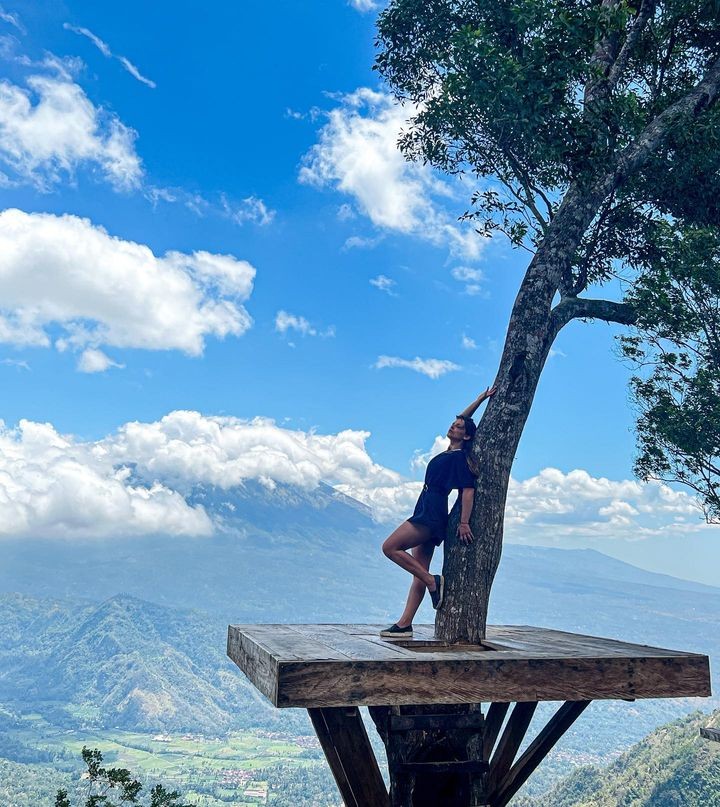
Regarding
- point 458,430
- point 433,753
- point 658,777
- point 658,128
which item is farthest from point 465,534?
point 658,777

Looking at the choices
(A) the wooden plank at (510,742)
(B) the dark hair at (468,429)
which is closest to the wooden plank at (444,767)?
(A) the wooden plank at (510,742)

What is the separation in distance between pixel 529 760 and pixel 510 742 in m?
0.22

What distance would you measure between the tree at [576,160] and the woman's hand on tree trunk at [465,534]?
80 millimetres

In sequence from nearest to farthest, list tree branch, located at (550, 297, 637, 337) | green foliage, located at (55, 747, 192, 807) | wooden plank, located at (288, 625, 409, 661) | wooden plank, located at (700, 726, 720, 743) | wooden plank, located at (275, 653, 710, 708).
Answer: wooden plank, located at (275, 653, 710, 708) < wooden plank, located at (288, 625, 409, 661) < tree branch, located at (550, 297, 637, 337) < green foliage, located at (55, 747, 192, 807) < wooden plank, located at (700, 726, 720, 743)

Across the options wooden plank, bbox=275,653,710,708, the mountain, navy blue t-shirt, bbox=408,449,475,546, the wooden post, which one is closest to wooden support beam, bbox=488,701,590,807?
the wooden post

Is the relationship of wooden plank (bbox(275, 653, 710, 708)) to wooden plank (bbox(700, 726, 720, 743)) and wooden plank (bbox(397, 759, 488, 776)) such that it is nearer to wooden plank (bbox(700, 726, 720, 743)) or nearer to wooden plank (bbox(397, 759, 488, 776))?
wooden plank (bbox(397, 759, 488, 776))

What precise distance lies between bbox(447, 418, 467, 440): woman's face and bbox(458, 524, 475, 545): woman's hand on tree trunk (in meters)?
0.89

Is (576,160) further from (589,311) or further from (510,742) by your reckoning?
(510,742)

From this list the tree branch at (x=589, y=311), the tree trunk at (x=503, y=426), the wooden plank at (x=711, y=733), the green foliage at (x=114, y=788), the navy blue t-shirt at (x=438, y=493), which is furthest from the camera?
the wooden plank at (x=711, y=733)

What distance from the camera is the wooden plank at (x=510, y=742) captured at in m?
6.88

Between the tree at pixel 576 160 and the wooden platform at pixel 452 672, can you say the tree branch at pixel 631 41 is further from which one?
the wooden platform at pixel 452 672

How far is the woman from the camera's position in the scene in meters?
7.27

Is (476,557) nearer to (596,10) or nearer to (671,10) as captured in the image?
(596,10)

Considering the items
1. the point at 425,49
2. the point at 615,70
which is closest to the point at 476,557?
the point at 615,70
